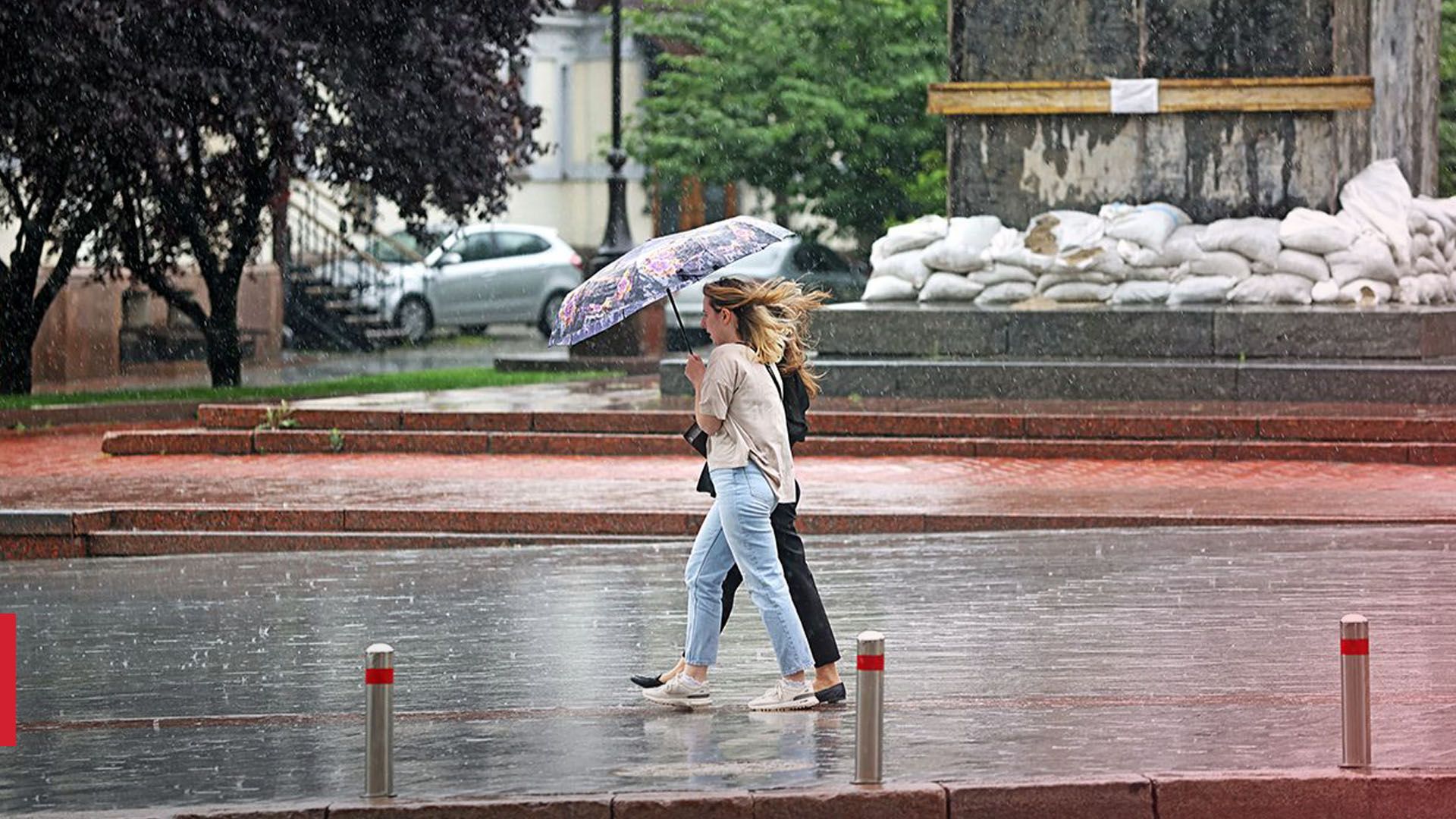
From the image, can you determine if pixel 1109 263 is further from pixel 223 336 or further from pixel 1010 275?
pixel 223 336

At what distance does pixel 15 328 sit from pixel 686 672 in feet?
55.3

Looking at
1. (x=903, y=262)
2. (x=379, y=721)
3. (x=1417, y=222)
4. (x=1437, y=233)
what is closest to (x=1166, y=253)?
(x=1417, y=222)

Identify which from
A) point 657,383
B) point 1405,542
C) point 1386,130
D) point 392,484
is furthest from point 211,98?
point 1405,542

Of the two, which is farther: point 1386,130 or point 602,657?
point 1386,130

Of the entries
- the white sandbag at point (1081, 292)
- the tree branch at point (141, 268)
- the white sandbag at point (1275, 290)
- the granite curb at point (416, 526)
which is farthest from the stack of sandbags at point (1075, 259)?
the tree branch at point (141, 268)

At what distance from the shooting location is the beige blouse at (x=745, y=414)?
816 cm

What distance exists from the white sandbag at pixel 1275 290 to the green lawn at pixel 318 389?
22.8ft

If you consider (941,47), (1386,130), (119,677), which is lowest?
(119,677)

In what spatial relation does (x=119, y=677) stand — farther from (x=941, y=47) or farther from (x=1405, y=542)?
(x=941, y=47)

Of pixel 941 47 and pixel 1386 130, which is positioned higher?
pixel 941 47

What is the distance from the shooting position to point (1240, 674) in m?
8.85

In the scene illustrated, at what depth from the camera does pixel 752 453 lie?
27.0 feet

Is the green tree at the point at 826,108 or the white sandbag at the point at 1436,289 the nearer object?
the white sandbag at the point at 1436,289

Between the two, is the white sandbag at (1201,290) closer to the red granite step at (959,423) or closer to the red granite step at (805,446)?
the red granite step at (959,423)
